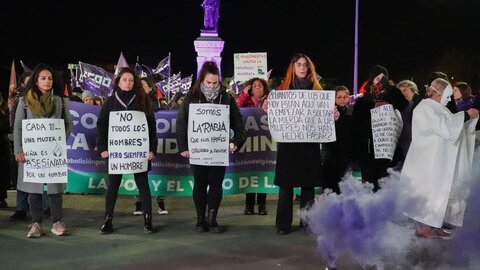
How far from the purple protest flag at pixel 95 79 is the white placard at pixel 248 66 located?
513 centimetres

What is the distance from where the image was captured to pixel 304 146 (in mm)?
6402

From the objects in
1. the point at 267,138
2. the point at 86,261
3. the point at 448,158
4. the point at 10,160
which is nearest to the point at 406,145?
the point at 448,158

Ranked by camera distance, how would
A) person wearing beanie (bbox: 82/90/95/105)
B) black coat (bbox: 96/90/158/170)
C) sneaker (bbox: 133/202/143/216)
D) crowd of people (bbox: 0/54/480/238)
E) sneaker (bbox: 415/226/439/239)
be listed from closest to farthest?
sneaker (bbox: 415/226/439/239) < crowd of people (bbox: 0/54/480/238) < black coat (bbox: 96/90/158/170) < sneaker (bbox: 133/202/143/216) < person wearing beanie (bbox: 82/90/95/105)

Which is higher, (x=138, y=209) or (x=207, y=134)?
(x=207, y=134)

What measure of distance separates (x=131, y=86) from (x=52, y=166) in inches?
50.1

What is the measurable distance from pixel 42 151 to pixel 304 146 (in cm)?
297

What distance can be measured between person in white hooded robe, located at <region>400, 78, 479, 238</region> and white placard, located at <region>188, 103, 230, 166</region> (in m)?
2.13

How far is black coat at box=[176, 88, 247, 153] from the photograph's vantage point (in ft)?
21.5

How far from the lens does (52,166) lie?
6.28 metres

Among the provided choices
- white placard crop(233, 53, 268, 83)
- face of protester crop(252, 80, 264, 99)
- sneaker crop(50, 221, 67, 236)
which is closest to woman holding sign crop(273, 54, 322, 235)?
face of protester crop(252, 80, 264, 99)

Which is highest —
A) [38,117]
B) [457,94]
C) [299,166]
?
[457,94]

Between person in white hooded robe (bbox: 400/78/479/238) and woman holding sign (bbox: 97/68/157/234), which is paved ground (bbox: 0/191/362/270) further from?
person in white hooded robe (bbox: 400/78/479/238)

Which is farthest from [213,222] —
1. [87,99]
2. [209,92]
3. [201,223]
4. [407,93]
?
[87,99]

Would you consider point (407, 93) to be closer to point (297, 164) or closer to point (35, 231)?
point (297, 164)
